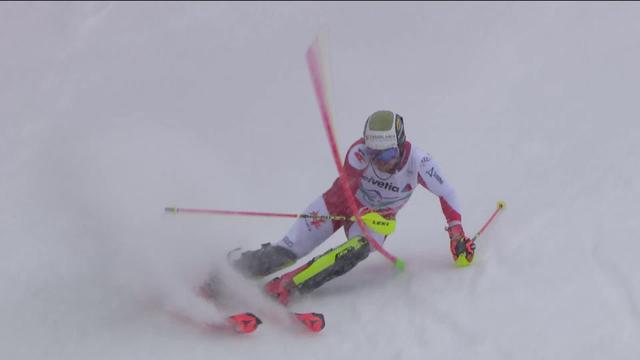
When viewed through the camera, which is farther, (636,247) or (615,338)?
(636,247)

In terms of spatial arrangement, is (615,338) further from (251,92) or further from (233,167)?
(251,92)

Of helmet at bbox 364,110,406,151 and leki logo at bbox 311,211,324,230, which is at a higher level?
helmet at bbox 364,110,406,151

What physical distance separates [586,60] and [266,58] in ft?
16.1

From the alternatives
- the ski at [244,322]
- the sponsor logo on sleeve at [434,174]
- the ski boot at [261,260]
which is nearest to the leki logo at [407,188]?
the sponsor logo on sleeve at [434,174]

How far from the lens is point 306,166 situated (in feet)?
34.5

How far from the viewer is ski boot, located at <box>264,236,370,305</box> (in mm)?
6156

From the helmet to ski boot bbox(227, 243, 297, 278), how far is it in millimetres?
1149

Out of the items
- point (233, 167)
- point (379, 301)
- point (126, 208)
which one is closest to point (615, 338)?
point (379, 301)

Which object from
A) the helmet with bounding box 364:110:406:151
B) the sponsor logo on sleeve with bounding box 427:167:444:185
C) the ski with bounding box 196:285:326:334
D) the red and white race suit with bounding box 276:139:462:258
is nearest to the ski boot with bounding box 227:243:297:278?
the red and white race suit with bounding box 276:139:462:258

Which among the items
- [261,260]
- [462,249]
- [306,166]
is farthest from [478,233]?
[306,166]

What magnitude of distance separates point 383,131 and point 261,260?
1.40 metres

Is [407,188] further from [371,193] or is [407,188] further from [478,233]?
[478,233]

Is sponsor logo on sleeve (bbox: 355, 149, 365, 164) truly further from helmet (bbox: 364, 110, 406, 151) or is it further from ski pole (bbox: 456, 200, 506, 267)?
ski pole (bbox: 456, 200, 506, 267)

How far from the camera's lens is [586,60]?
1070 cm
